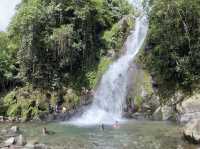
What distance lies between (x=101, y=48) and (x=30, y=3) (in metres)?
6.55

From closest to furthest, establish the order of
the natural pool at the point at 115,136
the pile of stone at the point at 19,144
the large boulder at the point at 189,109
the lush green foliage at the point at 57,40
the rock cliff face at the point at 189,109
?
the pile of stone at the point at 19,144 < the natural pool at the point at 115,136 < the rock cliff face at the point at 189,109 < the large boulder at the point at 189,109 < the lush green foliage at the point at 57,40

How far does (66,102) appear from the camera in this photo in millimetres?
28078

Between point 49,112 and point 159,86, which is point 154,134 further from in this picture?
point 49,112

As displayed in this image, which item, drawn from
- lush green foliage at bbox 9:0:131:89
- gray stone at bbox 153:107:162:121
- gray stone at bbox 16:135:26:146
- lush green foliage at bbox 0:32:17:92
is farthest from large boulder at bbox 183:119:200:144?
lush green foliage at bbox 0:32:17:92

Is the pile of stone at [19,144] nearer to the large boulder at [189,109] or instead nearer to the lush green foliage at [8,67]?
the large boulder at [189,109]

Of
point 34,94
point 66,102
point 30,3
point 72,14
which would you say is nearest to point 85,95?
point 66,102

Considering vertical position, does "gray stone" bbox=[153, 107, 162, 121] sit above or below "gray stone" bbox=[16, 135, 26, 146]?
above

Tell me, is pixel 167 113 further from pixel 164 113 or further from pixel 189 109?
pixel 189 109

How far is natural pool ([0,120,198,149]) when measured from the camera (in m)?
16.9

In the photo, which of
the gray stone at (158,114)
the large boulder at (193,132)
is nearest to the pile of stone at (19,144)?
the large boulder at (193,132)

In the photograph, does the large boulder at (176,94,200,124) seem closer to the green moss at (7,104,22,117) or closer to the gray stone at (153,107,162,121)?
the gray stone at (153,107,162,121)

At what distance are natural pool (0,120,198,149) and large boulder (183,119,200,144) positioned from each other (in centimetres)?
28

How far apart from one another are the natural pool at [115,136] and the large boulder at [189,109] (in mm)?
832

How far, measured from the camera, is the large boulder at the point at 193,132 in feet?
52.8
